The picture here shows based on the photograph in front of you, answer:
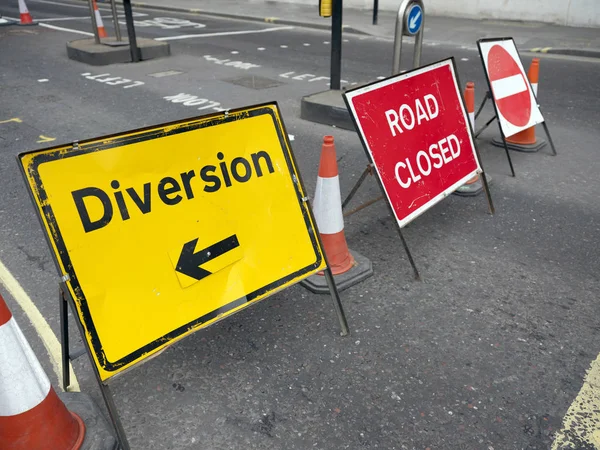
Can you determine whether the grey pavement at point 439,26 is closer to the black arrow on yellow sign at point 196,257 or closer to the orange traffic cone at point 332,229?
the orange traffic cone at point 332,229

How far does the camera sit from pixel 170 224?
8.20 ft

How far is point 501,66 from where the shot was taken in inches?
213

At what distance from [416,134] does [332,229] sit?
1002 mm

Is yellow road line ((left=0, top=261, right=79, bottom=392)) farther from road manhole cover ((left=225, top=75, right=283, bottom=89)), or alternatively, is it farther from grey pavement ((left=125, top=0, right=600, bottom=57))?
grey pavement ((left=125, top=0, right=600, bottom=57))

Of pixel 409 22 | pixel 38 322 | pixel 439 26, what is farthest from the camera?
pixel 439 26

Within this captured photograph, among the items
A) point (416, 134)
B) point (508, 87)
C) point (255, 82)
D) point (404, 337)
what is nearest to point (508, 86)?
point (508, 87)

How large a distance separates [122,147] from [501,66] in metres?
4.45

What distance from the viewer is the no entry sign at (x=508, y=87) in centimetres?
525

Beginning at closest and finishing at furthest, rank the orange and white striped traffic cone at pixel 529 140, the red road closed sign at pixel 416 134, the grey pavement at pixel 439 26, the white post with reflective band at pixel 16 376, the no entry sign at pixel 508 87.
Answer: the white post with reflective band at pixel 16 376
the red road closed sign at pixel 416 134
the no entry sign at pixel 508 87
the orange and white striped traffic cone at pixel 529 140
the grey pavement at pixel 439 26

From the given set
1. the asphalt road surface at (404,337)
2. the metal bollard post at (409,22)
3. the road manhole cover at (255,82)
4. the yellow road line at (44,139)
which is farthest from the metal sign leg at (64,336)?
the road manhole cover at (255,82)

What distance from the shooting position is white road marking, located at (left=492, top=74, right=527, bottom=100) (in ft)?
17.3

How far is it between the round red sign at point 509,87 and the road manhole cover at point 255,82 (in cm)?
460

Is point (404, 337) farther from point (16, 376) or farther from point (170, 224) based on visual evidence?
point (16, 376)

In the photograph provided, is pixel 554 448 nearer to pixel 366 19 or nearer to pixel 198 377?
pixel 198 377
